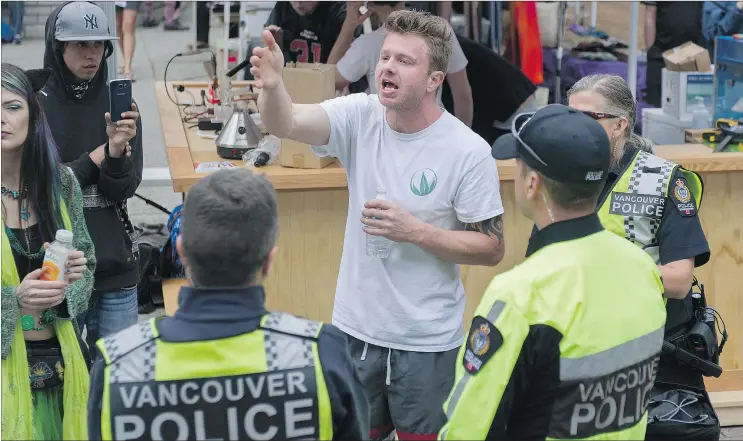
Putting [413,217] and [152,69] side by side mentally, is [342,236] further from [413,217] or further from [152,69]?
[152,69]

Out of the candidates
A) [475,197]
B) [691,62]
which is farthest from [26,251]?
[691,62]

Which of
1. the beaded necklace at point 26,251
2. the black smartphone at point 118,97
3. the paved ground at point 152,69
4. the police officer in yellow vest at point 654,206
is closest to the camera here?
the beaded necklace at point 26,251

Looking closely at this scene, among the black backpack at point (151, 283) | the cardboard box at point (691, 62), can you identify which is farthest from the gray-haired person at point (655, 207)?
the cardboard box at point (691, 62)

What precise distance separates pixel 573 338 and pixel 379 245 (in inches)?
50.6

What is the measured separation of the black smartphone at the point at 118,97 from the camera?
14.1ft

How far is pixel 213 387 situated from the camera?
234 centimetres

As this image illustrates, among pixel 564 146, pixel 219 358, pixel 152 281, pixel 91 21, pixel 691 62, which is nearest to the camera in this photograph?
pixel 219 358

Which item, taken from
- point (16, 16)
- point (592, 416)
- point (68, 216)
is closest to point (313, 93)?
point (68, 216)

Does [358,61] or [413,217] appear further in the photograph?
[358,61]

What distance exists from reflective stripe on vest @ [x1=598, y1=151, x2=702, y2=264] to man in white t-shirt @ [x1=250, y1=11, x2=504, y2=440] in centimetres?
45

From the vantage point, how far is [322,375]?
2400mm

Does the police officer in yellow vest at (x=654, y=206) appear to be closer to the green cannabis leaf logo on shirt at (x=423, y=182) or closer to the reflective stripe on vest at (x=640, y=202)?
the reflective stripe on vest at (x=640, y=202)

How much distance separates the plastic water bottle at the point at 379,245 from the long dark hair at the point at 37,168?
108cm

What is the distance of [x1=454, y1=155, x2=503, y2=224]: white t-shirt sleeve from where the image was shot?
12.1ft
